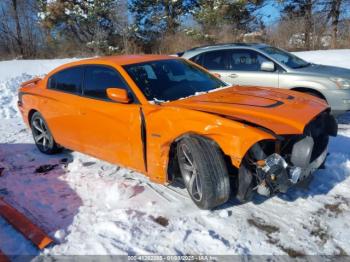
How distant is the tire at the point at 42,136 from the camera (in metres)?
5.93

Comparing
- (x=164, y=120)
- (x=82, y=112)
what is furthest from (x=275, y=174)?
(x=82, y=112)

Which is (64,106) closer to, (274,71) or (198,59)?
(198,59)

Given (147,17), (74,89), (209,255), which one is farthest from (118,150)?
(147,17)

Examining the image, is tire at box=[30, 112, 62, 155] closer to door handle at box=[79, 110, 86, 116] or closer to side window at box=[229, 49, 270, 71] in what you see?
door handle at box=[79, 110, 86, 116]

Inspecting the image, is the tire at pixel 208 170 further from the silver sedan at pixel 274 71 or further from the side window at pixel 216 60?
the side window at pixel 216 60

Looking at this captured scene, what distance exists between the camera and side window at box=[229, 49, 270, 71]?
7746 mm

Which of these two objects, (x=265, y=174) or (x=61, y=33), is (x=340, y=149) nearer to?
(x=265, y=174)

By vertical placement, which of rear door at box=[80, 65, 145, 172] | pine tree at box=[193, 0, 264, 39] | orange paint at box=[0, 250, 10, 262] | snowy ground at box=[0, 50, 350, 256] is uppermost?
pine tree at box=[193, 0, 264, 39]

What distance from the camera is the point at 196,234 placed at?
3.50 meters

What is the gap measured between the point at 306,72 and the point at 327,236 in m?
4.46

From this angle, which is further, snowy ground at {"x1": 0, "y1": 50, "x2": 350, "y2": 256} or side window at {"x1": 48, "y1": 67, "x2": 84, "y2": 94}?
side window at {"x1": 48, "y1": 67, "x2": 84, "y2": 94}

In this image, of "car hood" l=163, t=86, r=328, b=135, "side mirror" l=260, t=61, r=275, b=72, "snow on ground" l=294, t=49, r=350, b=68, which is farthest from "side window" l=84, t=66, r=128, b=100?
"snow on ground" l=294, t=49, r=350, b=68

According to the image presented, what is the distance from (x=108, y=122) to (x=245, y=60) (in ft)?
14.3

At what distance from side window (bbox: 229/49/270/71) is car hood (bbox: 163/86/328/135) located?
3.21 m
